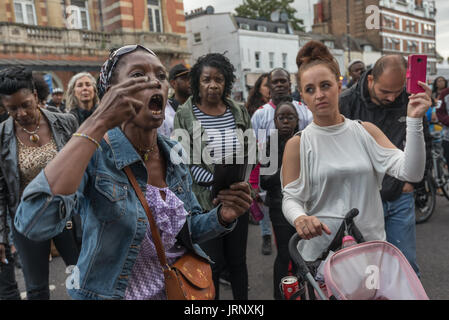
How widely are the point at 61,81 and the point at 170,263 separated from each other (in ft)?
56.2

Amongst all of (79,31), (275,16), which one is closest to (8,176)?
(79,31)

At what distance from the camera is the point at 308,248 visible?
2.10 metres

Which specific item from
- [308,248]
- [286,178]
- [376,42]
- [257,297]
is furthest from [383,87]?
[376,42]

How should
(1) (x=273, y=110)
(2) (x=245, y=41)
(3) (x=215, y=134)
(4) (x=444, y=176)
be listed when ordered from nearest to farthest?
(3) (x=215, y=134), (1) (x=273, y=110), (4) (x=444, y=176), (2) (x=245, y=41)

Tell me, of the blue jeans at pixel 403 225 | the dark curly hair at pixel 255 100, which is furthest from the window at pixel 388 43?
the blue jeans at pixel 403 225

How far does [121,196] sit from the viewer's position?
4.41 ft

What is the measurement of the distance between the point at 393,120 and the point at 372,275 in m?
1.68

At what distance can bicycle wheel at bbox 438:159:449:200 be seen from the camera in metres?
5.65

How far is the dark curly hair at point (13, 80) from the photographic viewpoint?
8.25 ft

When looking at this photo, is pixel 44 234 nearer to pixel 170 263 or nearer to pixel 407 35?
pixel 170 263

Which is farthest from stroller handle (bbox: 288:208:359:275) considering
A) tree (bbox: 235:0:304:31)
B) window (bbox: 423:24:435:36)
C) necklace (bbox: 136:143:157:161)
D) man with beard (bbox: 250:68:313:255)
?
window (bbox: 423:24:435:36)

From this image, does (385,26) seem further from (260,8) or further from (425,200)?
(425,200)

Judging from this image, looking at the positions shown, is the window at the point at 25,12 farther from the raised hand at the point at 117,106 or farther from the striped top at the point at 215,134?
the raised hand at the point at 117,106

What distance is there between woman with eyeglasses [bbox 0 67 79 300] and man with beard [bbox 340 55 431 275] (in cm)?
249
